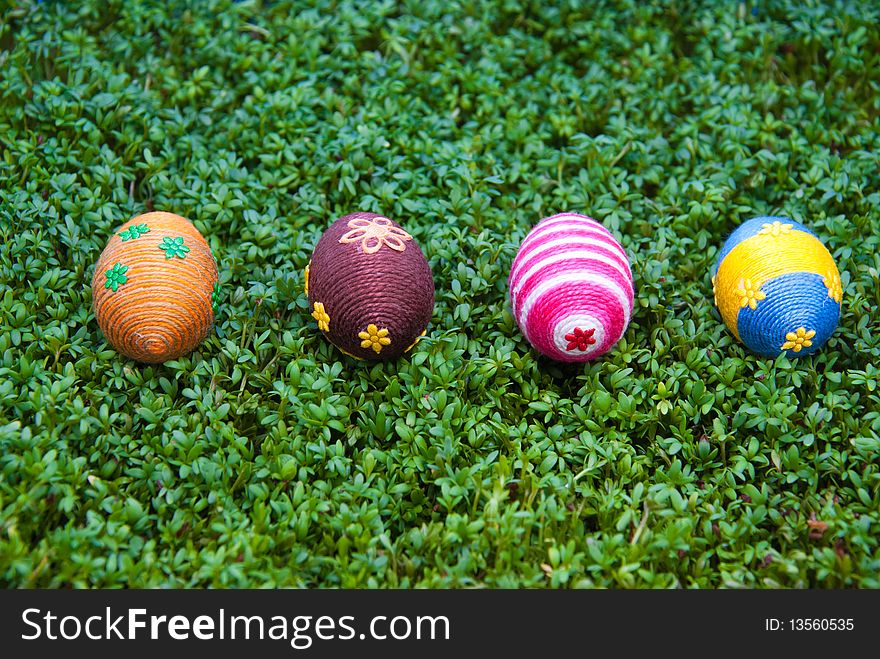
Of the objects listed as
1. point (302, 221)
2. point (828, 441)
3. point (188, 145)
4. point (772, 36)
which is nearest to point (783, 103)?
point (772, 36)

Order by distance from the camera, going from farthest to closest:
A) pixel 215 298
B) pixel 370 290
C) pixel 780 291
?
pixel 215 298
pixel 780 291
pixel 370 290

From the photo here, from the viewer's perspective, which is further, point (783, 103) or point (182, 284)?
point (783, 103)

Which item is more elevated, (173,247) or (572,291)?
→ (173,247)

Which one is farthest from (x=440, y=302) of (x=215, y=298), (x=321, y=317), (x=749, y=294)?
(x=749, y=294)

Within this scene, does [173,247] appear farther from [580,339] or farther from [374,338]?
[580,339]

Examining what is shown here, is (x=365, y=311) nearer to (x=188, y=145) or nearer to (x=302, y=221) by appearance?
(x=302, y=221)

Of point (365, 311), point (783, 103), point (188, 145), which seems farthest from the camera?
point (783, 103)

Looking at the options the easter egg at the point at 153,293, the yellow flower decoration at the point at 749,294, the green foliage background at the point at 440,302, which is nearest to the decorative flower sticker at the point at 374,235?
the green foliage background at the point at 440,302
